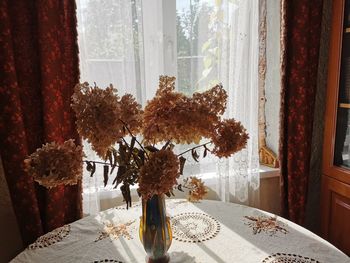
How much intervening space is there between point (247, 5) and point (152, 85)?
2.28 feet

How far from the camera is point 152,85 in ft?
5.40

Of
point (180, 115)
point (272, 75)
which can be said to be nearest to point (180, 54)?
point (272, 75)

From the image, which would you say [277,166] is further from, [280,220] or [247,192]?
[280,220]

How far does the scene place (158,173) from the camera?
0.72 m

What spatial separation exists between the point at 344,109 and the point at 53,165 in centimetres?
158

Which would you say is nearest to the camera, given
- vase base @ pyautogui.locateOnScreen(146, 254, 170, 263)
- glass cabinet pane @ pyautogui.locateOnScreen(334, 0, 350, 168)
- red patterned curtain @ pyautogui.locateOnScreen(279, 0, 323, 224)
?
vase base @ pyautogui.locateOnScreen(146, 254, 170, 263)

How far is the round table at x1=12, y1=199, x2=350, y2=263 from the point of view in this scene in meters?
1.00

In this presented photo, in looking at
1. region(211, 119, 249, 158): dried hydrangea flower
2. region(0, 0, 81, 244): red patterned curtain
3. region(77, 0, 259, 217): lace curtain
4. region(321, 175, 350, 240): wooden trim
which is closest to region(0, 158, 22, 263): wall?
region(0, 0, 81, 244): red patterned curtain

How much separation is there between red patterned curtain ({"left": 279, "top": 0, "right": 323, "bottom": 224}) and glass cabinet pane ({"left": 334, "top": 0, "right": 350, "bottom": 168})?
19cm

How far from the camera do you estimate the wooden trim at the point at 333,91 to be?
63.8 inches

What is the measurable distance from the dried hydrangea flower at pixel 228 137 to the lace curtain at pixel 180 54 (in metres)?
0.87

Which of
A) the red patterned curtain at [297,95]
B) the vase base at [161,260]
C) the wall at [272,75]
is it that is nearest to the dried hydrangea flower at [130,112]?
the vase base at [161,260]

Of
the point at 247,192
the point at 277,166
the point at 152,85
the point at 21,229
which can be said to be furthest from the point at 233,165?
the point at 21,229

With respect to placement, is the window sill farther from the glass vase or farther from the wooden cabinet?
the glass vase
